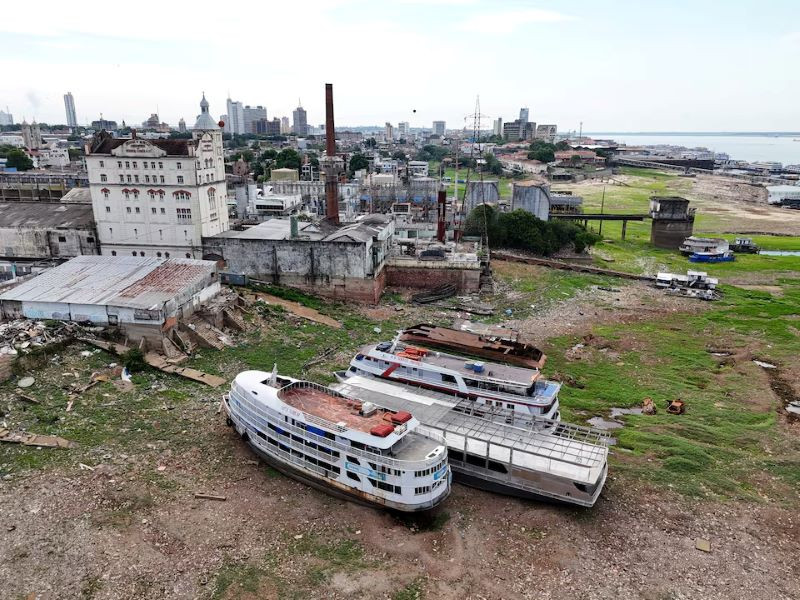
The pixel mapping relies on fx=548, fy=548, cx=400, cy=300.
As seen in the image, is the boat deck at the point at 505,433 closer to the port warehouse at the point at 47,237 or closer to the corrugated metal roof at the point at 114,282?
the corrugated metal roof at the point at 114,282

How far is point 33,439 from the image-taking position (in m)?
21.5

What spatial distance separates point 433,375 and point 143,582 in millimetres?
13382

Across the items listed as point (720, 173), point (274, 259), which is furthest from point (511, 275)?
point (720, 173)

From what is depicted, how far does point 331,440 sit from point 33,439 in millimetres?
12136

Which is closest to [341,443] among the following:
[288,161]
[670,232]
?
[670,232]

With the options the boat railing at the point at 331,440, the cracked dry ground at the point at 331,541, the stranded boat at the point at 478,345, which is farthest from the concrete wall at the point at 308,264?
the cracked dry ground at the point at 331,541

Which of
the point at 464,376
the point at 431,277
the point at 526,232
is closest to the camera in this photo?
the point at 464,376

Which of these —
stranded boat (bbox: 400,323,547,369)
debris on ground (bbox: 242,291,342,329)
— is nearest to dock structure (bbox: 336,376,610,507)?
stranded boat (bbox: 400,323,547,369)

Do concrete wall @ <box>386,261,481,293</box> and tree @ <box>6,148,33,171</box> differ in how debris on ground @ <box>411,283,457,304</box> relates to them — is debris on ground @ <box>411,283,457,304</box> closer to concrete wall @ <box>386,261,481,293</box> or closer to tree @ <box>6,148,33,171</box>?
concrete wall @ <box>386,261,481,293</box>

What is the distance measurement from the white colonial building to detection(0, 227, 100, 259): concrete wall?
1.41 metres

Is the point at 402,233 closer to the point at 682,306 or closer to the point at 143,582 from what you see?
A: the point at 682,306

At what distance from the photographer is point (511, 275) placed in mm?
51125

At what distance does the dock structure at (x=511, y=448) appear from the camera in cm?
1981

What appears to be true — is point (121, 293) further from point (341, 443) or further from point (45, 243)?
point (341, 443)
